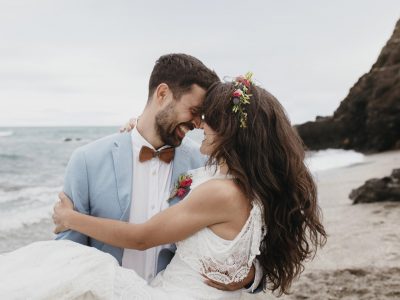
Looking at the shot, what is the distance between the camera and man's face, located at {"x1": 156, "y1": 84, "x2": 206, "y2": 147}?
348 cm

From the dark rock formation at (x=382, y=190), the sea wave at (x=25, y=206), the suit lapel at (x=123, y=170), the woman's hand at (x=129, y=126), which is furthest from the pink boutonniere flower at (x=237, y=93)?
the sea wave at (x=25, y=206)

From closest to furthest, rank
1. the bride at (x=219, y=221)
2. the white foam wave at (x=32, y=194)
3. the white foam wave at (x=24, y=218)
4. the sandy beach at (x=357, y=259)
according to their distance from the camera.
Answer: the bride at (x=219, y=221)
the sandy beach at (x=357, y=259)
the white foam wave at (x=24, y=218)
the white foam wave at (x=32, y=194)

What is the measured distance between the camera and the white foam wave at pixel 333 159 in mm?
18811

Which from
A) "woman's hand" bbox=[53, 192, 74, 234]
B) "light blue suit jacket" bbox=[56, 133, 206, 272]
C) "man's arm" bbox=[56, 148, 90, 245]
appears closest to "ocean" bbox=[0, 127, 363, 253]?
"light blue suit jacket" bbox=[56, 133, 206, 272]

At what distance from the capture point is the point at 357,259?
5688 millimetres

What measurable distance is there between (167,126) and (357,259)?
3.19 m

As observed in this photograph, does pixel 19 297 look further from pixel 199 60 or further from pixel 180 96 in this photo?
pixel 199 60

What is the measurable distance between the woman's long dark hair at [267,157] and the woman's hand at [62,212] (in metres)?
0.94

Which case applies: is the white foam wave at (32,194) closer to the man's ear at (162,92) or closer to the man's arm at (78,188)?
the man's arm at (78,188)

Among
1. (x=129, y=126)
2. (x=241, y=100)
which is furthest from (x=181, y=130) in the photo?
Answer: (x=241, y=100)

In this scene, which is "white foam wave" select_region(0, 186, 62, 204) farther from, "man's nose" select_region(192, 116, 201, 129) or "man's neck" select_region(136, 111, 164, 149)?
"man's nose" select_region(192, 116, 201, 129)

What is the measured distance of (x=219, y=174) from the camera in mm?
2951

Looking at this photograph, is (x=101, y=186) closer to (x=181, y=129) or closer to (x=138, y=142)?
(x=138, y=142)

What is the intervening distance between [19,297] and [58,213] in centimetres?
83
